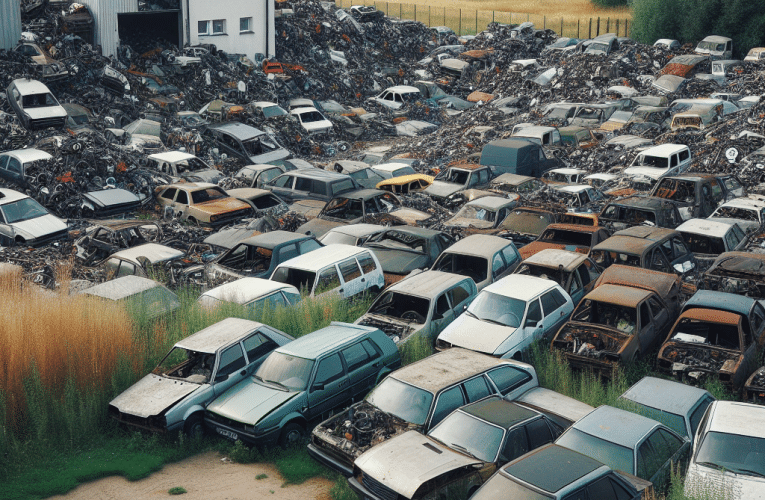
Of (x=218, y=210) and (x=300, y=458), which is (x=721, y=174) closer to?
(x=218, y=210)

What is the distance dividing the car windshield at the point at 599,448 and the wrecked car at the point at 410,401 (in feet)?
4.64

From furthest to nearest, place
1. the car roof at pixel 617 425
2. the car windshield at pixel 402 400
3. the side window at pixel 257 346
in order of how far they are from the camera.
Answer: the side window at pixel 257 346
the car windshield at pixel 402 400
the car roof at pixel 617 425

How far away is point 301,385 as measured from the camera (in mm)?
10078

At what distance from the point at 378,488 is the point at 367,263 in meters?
6.74

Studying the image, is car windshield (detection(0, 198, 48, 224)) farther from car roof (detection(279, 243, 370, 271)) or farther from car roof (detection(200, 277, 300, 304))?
car roof (detection(279, 243, 370, 271))

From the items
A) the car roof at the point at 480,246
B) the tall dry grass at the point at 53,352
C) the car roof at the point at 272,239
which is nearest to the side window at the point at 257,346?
the tall dry grass at the point at 53,352

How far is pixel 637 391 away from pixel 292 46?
32135 mm

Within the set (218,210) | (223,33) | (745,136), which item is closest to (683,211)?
(745,136)

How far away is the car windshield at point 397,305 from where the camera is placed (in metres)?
12.6

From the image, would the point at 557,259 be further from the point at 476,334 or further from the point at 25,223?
the point at 25,223

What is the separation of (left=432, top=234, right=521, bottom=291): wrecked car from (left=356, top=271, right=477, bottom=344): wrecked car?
1234 mm

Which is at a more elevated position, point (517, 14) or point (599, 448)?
point (517, 14)

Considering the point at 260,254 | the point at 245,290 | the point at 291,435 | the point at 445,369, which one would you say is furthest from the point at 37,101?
the point at 445,369

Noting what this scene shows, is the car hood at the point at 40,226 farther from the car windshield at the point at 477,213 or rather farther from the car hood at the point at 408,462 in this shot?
the car hood at the point at 408,462
